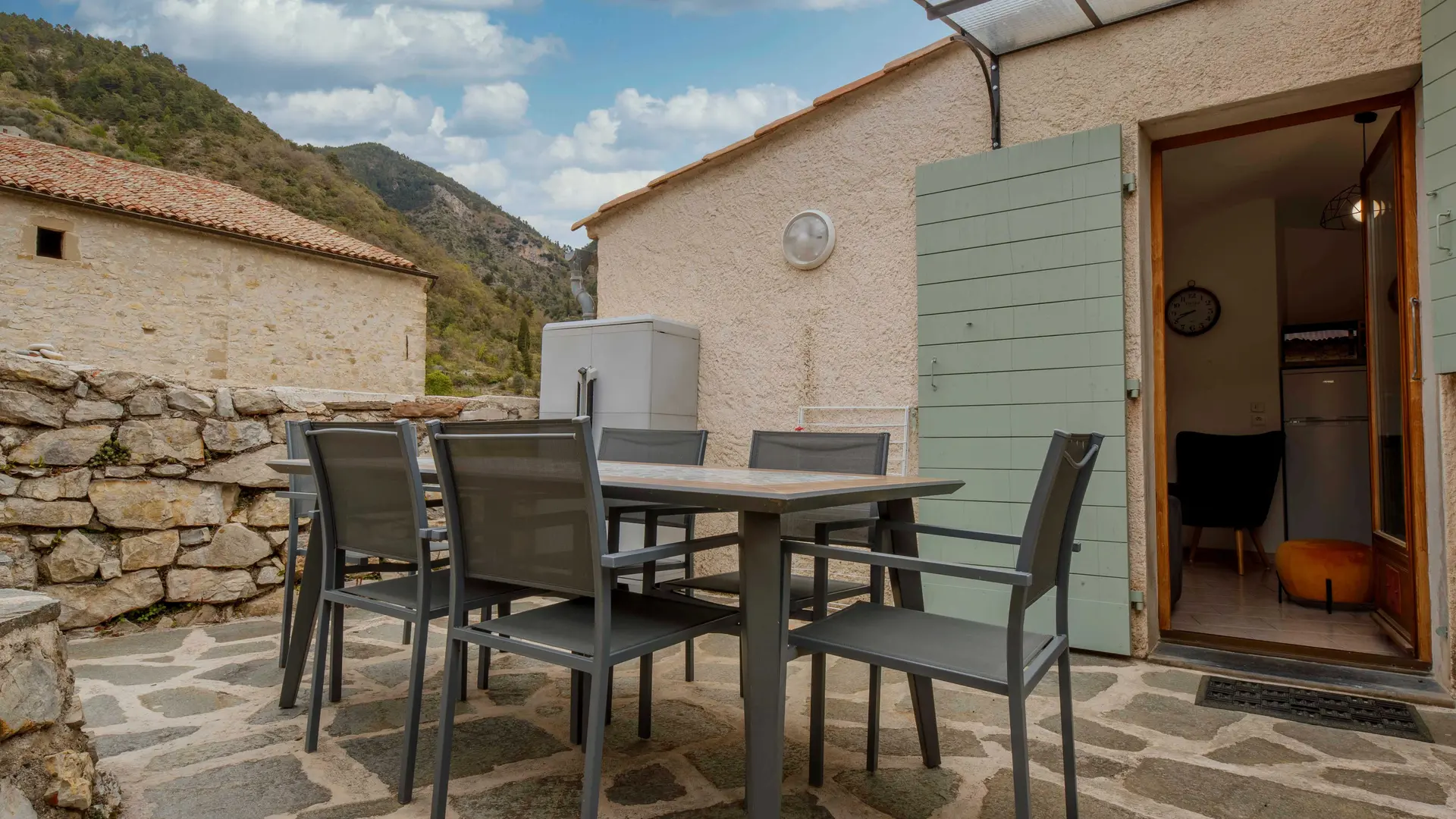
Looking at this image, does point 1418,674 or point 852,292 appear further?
point 852,292

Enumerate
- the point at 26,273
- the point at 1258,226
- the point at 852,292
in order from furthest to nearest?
1. the point at 26,273
2. the point at 1258,226
3. the point at 852,292

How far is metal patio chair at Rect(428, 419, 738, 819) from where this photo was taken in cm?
144

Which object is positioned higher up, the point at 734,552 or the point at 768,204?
the point at 768,204

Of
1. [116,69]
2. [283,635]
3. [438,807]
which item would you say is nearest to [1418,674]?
[438,807]

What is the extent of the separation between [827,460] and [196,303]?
1434 centimetres

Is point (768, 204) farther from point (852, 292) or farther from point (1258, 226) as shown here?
point (1258, 226)

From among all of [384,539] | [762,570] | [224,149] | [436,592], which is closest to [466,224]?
[224,149]

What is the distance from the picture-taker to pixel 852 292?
3838 millimetres

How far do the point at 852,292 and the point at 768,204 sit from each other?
29.6 inches

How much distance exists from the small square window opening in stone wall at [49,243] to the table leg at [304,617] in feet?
43.3

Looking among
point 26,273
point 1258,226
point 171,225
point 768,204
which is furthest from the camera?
point 171,225

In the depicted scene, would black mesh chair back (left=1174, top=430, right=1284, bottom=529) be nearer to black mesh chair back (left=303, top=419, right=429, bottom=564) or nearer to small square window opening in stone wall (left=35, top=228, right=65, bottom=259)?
black mesh chair back (left=303, top=419, right=429, bottom=564)

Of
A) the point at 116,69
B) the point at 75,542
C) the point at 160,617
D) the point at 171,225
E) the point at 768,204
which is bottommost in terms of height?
the point at 160,617

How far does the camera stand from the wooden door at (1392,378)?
2.74 meters
